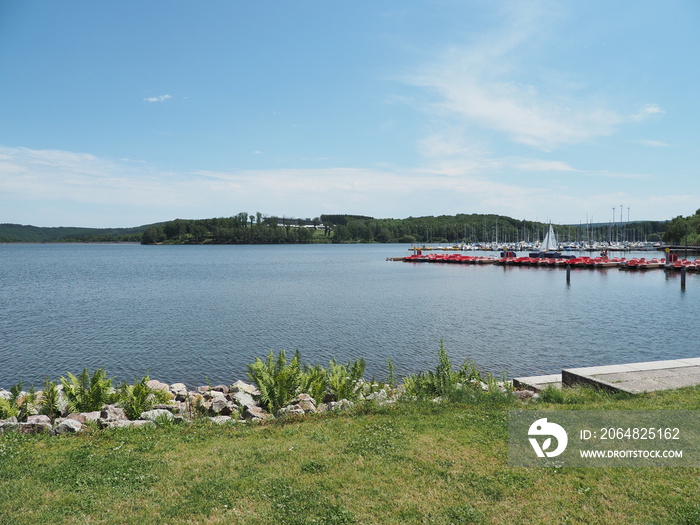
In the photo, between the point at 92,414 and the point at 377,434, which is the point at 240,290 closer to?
the point at 92,414

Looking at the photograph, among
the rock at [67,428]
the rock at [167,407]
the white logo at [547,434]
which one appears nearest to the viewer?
the white logo at [547,434]

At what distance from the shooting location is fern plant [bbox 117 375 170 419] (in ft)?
32.3

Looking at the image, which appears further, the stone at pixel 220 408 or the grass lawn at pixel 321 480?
the stone at pixel 220 408

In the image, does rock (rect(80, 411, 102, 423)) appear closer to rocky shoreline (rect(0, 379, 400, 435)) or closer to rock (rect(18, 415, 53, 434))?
rocky shoreline (rect(0, 379, 400, 435))

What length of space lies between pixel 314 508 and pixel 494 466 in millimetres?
2594

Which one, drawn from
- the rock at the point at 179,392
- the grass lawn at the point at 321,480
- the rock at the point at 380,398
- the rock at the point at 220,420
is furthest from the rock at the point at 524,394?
the rock at the point at 179,392

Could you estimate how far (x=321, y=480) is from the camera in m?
6.09

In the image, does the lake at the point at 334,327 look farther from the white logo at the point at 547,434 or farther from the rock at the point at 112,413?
the white logo at the point at 547,434

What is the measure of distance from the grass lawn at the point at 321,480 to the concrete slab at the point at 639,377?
169cm

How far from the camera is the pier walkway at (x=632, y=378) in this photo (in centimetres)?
1003

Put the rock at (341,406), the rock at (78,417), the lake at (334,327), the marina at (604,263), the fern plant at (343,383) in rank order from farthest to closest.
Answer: the marina at (604,263), the lake at (334,327), the fern plant at (343,383), the rock at (341,406), the rock at (78,417)

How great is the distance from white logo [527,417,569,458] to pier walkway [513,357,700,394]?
3.12m

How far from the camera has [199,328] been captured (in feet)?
88.0

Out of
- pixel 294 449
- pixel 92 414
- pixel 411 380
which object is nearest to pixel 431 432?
pixel 294 449
